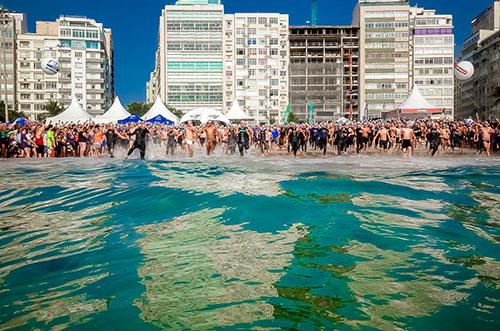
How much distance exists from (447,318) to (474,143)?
92.5ft

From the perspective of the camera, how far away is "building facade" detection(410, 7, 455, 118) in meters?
106

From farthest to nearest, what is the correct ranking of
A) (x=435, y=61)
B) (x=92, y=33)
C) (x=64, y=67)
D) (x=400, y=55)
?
(x=92, y=33)
(x=64, y=67)
(x=400, y=55)
(x=435, y=61)

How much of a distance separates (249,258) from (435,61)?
109235 mm

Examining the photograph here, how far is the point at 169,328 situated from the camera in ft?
14.3

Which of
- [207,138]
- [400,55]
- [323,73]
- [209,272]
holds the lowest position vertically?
[209,272]

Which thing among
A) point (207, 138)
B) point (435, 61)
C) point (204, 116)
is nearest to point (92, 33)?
point (435, 61)

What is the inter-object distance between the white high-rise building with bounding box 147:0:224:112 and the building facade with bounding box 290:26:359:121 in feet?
56.7

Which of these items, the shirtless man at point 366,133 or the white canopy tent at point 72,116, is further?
the white canopy tent at point 72,116

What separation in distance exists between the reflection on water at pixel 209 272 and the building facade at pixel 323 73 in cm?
10677

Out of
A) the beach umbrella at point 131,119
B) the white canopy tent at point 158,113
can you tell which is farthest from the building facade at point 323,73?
the beach umbrella at point 131,119

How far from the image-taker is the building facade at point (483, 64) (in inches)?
3944

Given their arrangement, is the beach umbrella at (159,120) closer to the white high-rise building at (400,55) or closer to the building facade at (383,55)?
the white high-rise building at (400,55)

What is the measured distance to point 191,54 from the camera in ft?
355

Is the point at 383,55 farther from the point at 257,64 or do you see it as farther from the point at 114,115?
the point at 114,115
